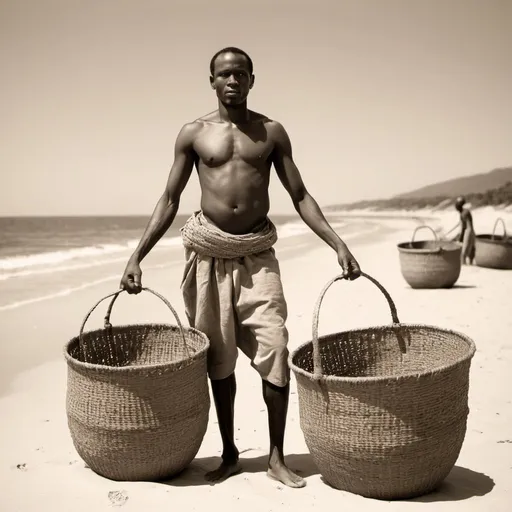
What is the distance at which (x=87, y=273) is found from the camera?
12.4 metres

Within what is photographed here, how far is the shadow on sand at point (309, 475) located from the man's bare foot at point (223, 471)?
1.2 inches

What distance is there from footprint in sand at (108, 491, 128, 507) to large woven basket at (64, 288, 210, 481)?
0.39 ft

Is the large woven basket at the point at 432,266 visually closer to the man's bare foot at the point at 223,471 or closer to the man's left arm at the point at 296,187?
the man's left arm at the point at 296,187

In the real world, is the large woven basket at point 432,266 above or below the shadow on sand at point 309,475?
above

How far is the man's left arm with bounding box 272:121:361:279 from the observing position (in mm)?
3301

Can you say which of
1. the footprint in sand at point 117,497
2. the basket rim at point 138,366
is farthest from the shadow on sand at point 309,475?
the basket rim at point 138,366

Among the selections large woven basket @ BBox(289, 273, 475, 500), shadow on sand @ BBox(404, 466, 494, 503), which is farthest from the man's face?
shadow on sand @ BBox(404, 466, 494, 503)

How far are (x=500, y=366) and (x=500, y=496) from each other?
2145 mm

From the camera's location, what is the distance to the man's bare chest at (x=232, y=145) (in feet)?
10.7

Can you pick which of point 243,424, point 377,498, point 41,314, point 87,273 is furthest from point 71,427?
point 87,273

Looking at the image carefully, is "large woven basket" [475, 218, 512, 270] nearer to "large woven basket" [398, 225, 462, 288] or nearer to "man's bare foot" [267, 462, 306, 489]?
"large woven basket" [398, 225, 462, 288]

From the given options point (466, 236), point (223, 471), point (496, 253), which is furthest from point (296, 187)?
point (466, 236)

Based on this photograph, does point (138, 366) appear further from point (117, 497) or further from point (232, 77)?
point (232, 77)

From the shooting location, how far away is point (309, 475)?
10.6 ft
